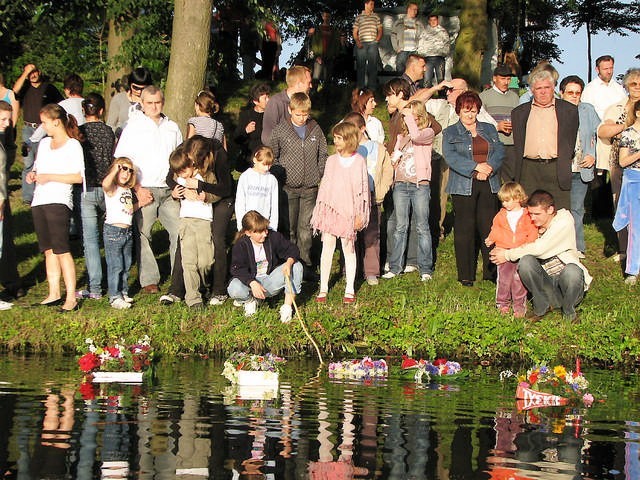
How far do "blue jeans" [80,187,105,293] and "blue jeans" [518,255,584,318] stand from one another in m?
4.87

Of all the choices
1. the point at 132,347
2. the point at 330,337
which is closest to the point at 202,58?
the point at 330,337

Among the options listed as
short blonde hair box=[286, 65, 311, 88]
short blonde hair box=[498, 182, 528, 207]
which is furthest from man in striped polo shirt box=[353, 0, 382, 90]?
short blonde hair box=[498, 182, 528, 207]

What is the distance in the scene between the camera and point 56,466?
761 centimetres

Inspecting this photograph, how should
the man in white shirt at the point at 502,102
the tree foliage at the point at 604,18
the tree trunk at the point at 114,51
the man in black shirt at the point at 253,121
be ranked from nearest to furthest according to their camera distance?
the man in white shirt at the point at 502,102, the man in black shirt at the point at 253,121, the tree trunk at the point at 114,51, the tree foliage at the point at 604,18

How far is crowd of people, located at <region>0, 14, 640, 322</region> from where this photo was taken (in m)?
14.4

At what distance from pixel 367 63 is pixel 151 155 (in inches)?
405

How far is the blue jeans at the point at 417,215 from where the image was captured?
16.0 meters

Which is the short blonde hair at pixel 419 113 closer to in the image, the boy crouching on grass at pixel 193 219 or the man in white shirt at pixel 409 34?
the boy crouching on grass at pixel 193 219

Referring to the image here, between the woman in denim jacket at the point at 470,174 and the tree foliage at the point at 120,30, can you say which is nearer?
the woman in denim jacket at the point at 470,174

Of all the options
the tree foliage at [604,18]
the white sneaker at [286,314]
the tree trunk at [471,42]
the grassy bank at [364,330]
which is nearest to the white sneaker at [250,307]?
the grassy bank at [364,330]

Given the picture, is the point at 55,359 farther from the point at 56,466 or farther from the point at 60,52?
the point at 60,52

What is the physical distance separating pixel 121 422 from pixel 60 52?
68.4ft

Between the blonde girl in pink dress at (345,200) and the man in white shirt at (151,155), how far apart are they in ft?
6.07

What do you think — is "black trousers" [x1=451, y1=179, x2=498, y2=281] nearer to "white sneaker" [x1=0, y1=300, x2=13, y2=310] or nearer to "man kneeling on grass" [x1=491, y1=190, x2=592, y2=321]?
"man kneeling on grass" [x1=491, y1=190, x2=592, y2=321]
